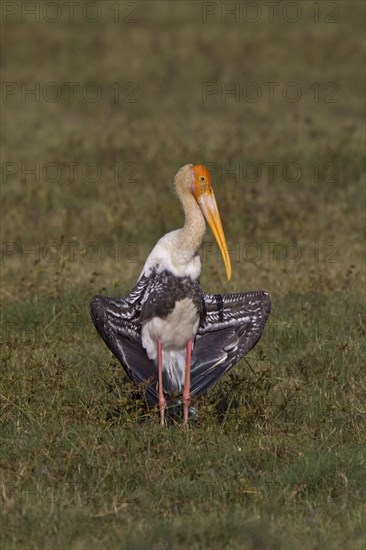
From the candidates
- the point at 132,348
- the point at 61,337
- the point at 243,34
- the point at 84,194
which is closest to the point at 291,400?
the point at 132,348

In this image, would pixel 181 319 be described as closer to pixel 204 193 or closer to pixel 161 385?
pixel 161 385

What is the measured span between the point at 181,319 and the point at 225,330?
0.37 m

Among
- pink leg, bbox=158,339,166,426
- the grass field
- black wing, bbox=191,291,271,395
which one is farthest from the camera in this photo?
black wing, bbox=191,291,271,395

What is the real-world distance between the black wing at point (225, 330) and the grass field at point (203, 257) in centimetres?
17

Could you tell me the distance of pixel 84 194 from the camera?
11539 mm

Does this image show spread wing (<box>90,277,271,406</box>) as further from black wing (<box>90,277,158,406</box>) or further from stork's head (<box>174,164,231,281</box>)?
stork's head (<box>174,164,231,281</box>)

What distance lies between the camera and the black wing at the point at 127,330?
20.1ft

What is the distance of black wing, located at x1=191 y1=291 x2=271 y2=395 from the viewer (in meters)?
6.34

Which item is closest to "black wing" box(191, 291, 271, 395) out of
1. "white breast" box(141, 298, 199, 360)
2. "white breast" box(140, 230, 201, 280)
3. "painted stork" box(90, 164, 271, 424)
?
"painted stork" box(90, 164, 271, 424)

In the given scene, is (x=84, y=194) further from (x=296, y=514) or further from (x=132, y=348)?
(x=296, y=514)

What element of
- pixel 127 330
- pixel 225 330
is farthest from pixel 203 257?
pixel 127 330

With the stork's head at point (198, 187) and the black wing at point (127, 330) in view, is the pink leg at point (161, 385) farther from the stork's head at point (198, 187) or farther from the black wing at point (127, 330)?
the stork's head at point (198, 187)

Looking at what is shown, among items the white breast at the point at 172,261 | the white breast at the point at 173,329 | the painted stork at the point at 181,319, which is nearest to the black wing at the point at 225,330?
the painted stork at the point at 181,319

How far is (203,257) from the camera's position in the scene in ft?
32.6
